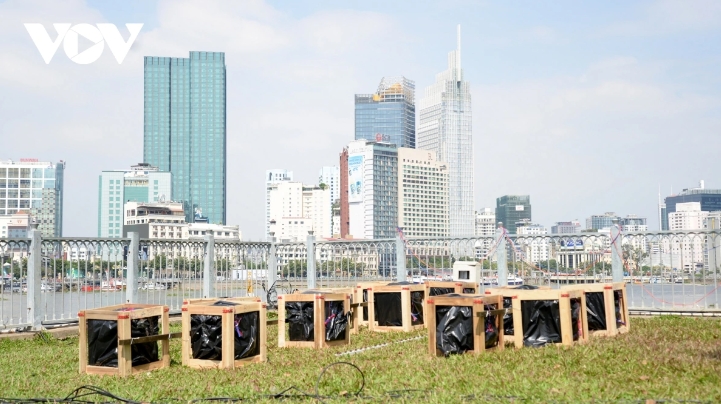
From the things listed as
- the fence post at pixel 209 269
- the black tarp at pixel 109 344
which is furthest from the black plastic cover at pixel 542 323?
the fence post at pixel 209 269

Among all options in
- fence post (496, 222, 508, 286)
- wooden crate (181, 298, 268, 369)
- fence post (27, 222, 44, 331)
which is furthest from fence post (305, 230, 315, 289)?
wooden crate (181, 298, 268, 369)

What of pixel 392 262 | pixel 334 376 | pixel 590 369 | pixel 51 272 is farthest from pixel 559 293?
pixel 51 272

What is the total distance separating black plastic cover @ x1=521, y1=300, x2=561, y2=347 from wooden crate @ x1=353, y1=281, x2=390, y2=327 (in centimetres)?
393

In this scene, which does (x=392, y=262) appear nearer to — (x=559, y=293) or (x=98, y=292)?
(x=98, y=292)

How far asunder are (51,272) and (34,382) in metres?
6.30

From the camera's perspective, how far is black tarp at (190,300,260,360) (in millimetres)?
9398

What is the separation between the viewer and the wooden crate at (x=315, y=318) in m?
11.1

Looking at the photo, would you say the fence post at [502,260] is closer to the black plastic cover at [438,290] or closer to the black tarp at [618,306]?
the black plastic cover at [438,290]

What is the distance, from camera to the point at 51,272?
46.5 ft

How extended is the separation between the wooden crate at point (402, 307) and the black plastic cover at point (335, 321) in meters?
1.95

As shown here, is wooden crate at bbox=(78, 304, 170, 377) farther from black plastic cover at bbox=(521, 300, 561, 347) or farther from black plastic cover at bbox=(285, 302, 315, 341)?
black plastic cover at bbox=(521, 300, 561, 347)

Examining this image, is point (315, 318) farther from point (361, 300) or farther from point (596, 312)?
point (596, 312)

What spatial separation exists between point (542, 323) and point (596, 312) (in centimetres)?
160

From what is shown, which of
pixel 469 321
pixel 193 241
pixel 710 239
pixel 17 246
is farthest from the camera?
pixel 193 241
